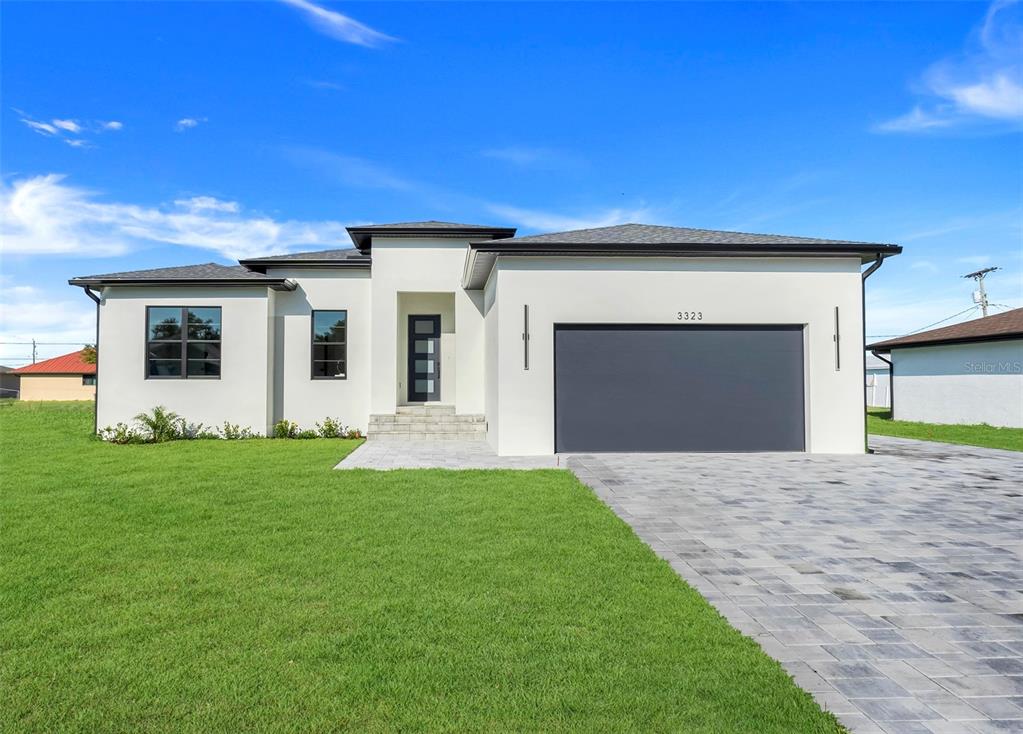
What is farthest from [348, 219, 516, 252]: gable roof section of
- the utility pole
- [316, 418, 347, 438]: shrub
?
the utility pole

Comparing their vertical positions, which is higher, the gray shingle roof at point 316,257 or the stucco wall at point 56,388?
the gray shingle roof at point 316,257

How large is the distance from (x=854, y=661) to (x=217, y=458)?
9.91 metres

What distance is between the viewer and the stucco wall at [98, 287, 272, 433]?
13.1 metres

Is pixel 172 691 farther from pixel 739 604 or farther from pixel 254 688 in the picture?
pixel 739 604

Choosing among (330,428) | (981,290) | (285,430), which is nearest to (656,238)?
(330,428)

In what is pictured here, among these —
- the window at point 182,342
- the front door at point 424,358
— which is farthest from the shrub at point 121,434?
the front door at point 424,358

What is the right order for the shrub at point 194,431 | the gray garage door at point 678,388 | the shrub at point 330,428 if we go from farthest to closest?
the shrub at point 330,428 < the shrub at point 194,431 < the gray garage door at point 678,388

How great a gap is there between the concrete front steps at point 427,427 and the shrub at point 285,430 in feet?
6.41

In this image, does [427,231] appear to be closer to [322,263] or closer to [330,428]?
[322,263]

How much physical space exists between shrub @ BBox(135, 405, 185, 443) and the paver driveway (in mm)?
9906

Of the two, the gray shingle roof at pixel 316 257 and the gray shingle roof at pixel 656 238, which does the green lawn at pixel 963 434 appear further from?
the gray shingle roof at pixel 316 257

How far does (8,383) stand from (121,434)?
52.3 m

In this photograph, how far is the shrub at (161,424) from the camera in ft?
41.5

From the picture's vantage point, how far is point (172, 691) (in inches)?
93.5
